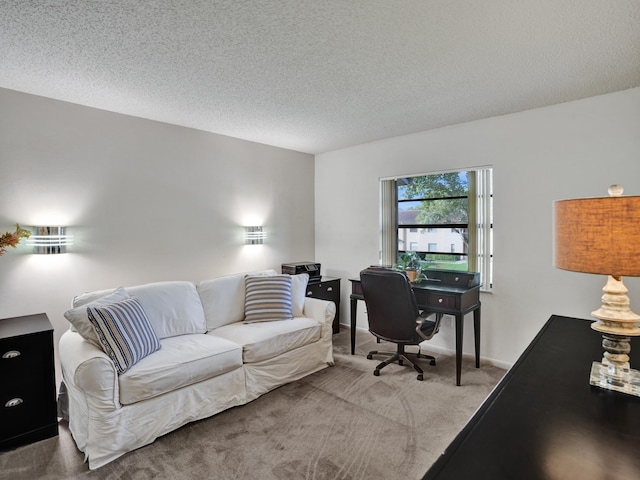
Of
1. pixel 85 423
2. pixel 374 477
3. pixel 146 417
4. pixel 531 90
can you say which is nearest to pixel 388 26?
pixel 531 90

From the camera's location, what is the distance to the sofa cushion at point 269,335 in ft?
9.29

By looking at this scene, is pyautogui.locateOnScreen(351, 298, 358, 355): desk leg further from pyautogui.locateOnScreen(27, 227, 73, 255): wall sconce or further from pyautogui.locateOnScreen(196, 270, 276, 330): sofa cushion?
pyautogui.locateOnScreen(27, 227, 73, 255): wall sconce

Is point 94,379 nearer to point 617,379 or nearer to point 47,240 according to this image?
point 47,240

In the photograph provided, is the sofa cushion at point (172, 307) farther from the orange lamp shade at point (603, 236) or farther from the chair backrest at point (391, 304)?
the orange lamp shade at point (603, 236)

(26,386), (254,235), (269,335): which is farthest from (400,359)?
(26,386)

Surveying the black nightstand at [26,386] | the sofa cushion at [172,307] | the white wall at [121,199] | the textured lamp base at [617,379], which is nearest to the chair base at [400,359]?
the sofa cushion at [172,307]

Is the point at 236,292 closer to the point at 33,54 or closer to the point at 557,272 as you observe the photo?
the point at 33,54

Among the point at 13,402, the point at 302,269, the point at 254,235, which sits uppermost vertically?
the point at 254,235

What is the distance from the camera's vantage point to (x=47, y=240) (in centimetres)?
276

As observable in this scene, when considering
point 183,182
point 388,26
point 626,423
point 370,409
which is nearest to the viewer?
point 626,423

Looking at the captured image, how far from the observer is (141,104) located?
3014 mm

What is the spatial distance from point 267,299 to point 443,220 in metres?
2.18

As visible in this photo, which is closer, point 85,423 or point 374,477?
point 374,477

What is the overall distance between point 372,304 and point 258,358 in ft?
3.79
